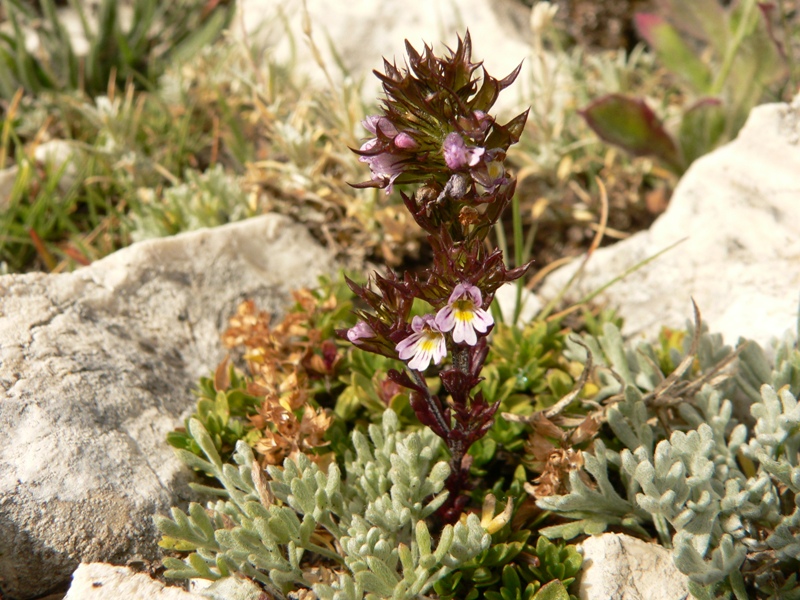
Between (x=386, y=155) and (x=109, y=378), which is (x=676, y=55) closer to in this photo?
(x=386, y=155)

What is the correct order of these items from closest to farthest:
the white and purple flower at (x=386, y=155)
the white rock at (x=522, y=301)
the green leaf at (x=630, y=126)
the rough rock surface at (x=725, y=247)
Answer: the white and purple flower at (x=386, y=155) → the rough rock surface at (x=725, y=247) → the white rock at (x=522, y=301) → the green leaf at (x=630, y=126)

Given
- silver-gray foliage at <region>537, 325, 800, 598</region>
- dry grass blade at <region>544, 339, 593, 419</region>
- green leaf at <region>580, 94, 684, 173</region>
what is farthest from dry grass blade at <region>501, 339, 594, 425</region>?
green leaf at <region>580, 94, 684, 173</region>

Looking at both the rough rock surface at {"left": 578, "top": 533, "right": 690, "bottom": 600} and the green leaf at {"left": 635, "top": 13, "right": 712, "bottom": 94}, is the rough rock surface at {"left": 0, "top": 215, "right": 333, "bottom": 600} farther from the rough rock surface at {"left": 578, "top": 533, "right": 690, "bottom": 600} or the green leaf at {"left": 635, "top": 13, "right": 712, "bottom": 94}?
the green leaf at {"left": 635, "top": 13, "right": 712, "bottom": 94}

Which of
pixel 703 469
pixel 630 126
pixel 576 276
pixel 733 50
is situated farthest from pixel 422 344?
pixel 733 50

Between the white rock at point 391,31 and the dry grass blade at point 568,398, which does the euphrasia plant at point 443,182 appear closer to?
the dry grass blade at point 568,398

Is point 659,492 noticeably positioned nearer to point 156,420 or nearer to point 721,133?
point 156,420

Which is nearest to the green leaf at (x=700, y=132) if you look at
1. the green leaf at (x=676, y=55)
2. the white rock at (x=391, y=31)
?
the green leaf at (x=676, y=55)
